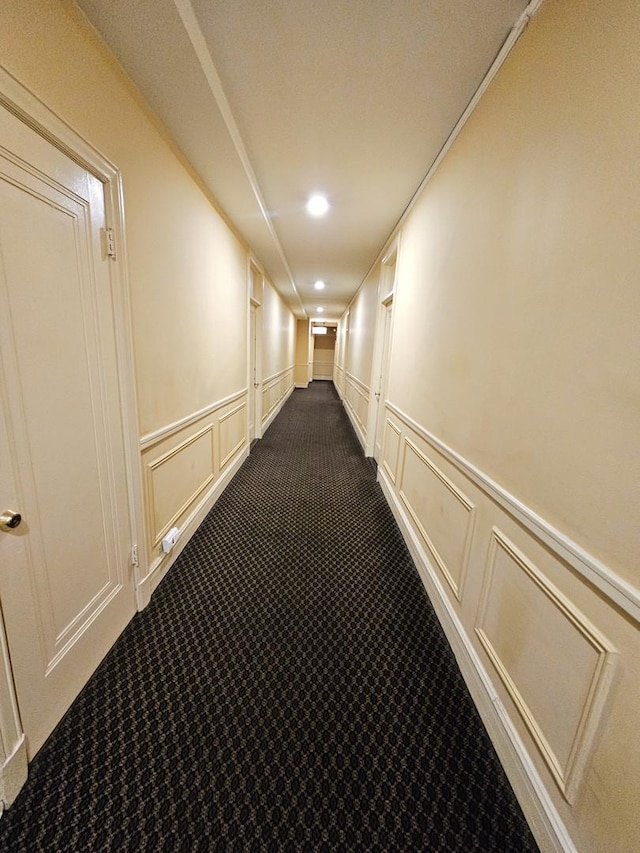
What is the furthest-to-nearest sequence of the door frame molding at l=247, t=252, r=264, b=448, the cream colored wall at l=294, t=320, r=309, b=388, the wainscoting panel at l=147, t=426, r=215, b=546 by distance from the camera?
the cream colored wall at l=294, t=320, r=309, b=388 < the door frame molding at l=247, t=252, r=264, b=448 < the wainscoting panel at l=147, t=426, r=215, b=546

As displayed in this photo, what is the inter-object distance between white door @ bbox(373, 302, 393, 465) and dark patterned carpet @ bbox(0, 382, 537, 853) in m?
2.01

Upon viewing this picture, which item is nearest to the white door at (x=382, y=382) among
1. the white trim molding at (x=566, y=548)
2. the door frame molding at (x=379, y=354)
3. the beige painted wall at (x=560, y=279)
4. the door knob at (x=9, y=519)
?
the door frame molding at (x=379, y=354)

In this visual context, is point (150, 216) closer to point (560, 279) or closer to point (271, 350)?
Result: point (560, 279)

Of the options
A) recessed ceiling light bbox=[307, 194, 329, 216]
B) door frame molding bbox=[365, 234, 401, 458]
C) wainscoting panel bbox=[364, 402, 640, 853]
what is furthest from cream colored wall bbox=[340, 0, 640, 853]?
door frame molding bbox=[365, 234, 401, 458]

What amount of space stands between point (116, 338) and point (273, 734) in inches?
66.9

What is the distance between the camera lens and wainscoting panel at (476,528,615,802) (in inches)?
31.6

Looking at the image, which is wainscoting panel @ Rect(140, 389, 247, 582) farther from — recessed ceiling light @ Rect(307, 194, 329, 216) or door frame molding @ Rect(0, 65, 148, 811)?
recessed ceiling light @ Rect(307, 194, 329, 216)

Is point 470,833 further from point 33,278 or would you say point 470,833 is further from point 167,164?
point 167,164

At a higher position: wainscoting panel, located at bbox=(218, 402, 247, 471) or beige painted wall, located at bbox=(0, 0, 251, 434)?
beige painted wall, located at bbox=(0, 0, 251, 434)

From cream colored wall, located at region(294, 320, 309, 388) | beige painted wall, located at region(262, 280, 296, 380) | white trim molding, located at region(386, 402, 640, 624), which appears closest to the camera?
white trim molding, located at region(386, 402, 640, 624)

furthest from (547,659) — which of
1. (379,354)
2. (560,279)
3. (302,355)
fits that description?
(302,355)

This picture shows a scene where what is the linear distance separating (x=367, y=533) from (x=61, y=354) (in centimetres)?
221

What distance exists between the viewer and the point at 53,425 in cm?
109

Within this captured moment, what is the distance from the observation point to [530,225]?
1.12 m
